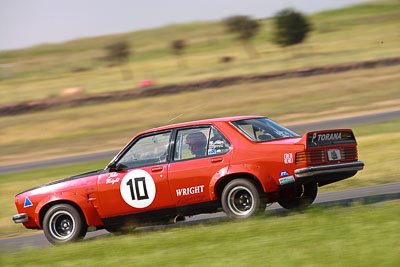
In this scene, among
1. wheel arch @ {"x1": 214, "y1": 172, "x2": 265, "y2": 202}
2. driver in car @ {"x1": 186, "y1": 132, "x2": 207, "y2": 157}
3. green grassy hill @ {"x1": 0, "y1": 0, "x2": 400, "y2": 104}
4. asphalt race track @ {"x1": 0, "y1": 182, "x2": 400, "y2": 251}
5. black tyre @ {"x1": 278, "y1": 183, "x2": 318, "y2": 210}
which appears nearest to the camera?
wheel arch @ {"x1": 214, "y1": 172, "x2": 265, "y2": 202}

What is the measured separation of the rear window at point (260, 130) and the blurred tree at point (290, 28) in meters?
60.1

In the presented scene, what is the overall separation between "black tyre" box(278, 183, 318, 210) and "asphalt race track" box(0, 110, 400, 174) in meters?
13.9

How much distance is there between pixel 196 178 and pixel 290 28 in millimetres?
61624

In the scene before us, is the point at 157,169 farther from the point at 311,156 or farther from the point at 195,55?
the point at 195,55

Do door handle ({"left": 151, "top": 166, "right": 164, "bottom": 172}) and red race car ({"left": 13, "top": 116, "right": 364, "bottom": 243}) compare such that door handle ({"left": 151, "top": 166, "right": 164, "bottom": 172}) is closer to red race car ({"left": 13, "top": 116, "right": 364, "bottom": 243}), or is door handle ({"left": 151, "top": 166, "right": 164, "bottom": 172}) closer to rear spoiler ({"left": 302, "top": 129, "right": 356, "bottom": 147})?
red race car ({"left": 13, "top": 116, "right": 364, "bottom": 243})

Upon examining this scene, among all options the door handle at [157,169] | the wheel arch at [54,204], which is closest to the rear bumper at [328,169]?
the door handle at [157,169]

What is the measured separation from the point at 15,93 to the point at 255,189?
55.2 m

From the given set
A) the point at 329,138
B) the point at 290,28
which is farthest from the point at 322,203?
the point at 290,28

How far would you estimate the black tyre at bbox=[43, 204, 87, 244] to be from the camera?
336 inches

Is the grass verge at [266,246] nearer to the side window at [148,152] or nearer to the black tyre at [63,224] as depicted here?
the black tyre at [63,224]

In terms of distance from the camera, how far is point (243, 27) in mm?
78875

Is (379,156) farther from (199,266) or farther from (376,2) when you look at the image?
(376,2)

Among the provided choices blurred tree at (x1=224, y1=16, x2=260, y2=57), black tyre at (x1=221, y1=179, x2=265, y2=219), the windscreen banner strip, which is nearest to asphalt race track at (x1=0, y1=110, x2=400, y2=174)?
the windscreen banner strip

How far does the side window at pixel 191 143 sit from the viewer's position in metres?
8.21
